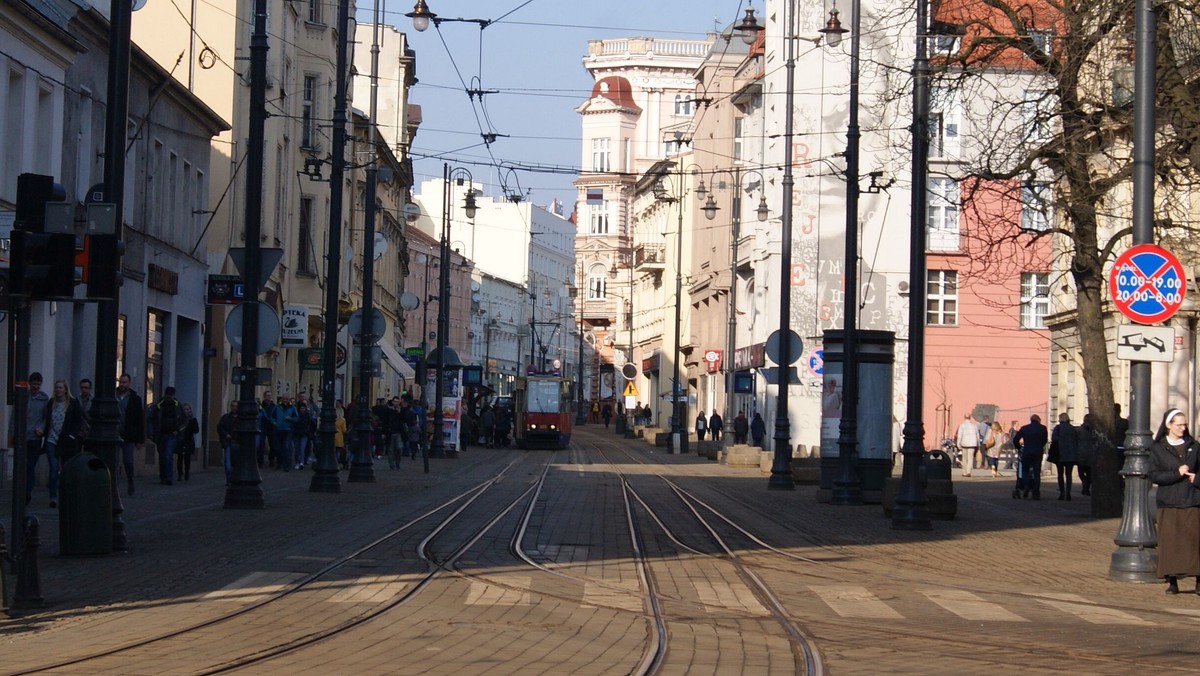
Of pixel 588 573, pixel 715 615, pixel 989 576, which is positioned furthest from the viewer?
pixel 989 576

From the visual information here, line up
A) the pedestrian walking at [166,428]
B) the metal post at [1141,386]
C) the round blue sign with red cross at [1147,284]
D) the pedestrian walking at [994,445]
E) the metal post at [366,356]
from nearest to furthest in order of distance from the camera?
1. the round blue sign with red cross at [1147,284]
2. the metal post at [1141,386]
3. the pedestrian walking at [166,428]
4. the metal post at [366,356]
5. the pedestrian walking at [994,445]

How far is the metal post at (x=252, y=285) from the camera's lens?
2178 centimetres

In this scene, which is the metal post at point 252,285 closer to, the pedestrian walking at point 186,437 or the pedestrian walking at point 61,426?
the pedestrian walking at point 61,426

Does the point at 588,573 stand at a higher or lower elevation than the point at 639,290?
lower

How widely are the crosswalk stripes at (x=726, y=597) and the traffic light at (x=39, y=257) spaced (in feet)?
17.7

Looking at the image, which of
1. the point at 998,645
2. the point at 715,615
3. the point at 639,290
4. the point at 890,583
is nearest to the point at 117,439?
the point at 715,615

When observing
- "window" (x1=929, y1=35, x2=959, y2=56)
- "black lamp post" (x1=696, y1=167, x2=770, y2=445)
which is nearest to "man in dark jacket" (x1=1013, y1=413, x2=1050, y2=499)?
"window" (x1=929, y1=35, x2=959, y2=56)

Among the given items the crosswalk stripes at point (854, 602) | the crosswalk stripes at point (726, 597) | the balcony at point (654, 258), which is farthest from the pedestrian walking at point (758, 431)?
the crosswalk stripes at point (726, 597)

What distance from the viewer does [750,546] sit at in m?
19.3

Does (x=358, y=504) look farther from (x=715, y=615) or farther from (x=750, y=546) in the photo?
(x=715, y=615)

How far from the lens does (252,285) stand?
2230cm

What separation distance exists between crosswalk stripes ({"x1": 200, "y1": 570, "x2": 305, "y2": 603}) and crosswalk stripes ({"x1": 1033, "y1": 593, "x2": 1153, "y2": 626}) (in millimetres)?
6289

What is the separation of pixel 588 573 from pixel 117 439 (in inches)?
180

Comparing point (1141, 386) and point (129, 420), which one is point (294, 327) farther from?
point (1141, 386)
